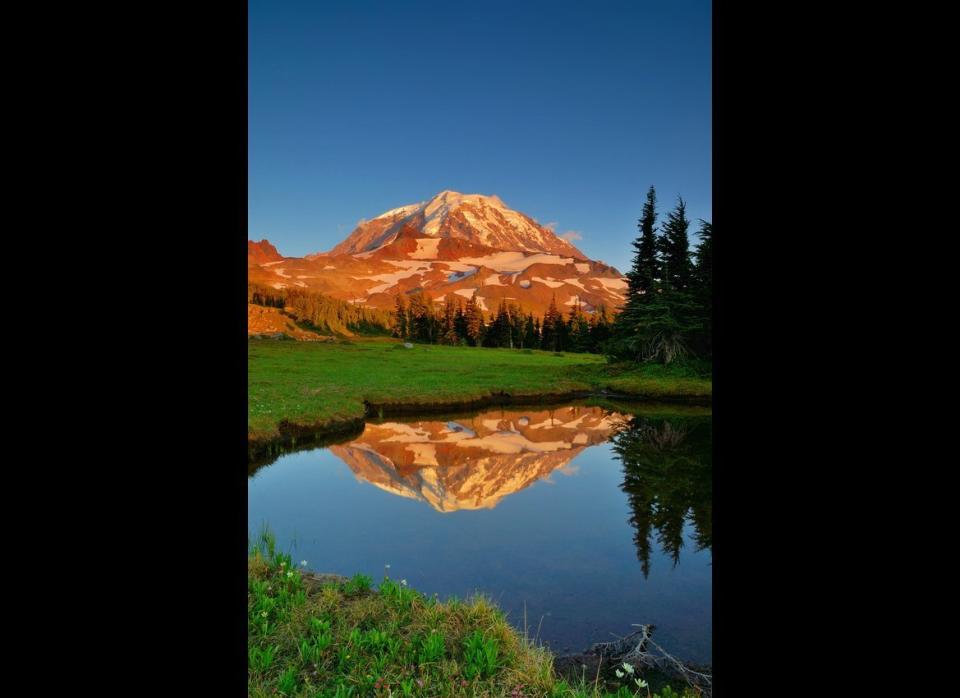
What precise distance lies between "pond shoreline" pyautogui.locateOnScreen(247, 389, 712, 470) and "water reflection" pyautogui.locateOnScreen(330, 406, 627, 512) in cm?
112

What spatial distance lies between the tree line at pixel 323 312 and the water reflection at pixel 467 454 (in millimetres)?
59982

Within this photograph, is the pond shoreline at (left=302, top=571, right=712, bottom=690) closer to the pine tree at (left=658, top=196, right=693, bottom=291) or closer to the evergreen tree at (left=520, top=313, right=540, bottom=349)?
the pine tree at (left=658, top=196, right=693, bottom=291)

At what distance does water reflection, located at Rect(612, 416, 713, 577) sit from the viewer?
11578 millimetres

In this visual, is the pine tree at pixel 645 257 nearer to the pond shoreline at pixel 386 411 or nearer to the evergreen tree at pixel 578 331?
the pond shoreline at pixel 386 411

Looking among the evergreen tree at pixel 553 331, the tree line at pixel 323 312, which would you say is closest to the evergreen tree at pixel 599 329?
the evergreen tree at pixel 553 331

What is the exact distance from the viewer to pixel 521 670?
4488 mm

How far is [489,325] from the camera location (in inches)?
3078

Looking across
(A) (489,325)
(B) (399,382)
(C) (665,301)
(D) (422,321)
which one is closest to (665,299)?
(C) (665,301)

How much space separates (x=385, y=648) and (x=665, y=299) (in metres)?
36.1
